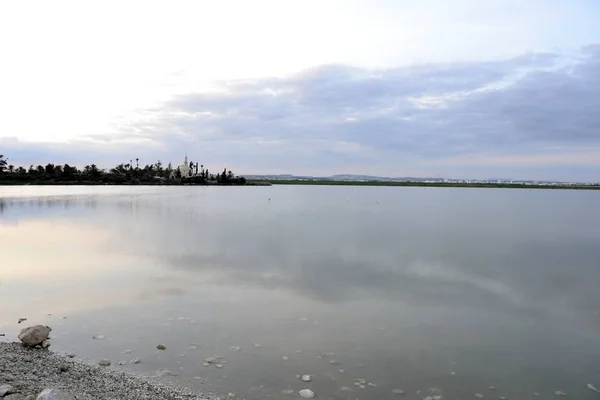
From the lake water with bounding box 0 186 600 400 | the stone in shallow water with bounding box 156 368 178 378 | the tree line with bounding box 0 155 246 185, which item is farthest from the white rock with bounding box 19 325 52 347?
the tree line with bounding box 0 155 246 185

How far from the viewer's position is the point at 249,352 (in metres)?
7.89

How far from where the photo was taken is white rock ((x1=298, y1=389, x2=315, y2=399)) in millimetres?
6339

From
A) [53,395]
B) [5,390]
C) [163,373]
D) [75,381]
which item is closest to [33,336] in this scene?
[75,381]

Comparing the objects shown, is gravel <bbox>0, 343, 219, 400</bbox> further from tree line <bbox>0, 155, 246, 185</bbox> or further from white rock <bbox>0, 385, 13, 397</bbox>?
tree line <bbox>0, 155, 246, 185</bbox>

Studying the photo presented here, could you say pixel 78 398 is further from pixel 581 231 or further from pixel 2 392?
pixel 581 231

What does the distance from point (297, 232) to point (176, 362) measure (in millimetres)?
19398

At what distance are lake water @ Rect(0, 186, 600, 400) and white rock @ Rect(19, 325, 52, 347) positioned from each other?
31 cm

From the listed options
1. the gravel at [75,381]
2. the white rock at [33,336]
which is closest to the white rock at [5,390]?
the gravel at [75,381]

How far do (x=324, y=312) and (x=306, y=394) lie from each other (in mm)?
4145

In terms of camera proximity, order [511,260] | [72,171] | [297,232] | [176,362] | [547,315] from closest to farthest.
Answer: [176,362] < [547,315] < [511,260] < [297,232] < [72,171]

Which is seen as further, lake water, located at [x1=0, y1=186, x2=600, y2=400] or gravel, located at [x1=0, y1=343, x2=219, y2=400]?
lake water, located at [x1=0, y1=186, x2=600, y2=400]

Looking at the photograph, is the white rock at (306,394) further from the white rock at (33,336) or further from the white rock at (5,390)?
the white rock at (33,336)

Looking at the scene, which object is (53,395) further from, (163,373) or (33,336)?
(33,336)

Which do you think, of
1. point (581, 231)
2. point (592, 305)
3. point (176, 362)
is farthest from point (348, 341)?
point (581, 231)
